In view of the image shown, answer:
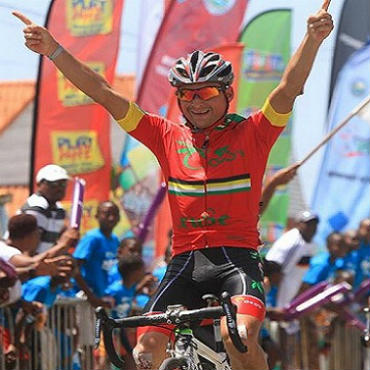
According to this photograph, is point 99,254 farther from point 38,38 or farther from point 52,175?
point 38,38

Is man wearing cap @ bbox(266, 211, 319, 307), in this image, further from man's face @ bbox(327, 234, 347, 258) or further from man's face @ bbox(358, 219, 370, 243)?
man's face @ bbox(358, 219, 370, 243)

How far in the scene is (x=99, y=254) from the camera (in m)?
11.2

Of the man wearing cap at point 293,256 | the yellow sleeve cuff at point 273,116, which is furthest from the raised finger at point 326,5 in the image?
the man wearing cap at point 293,256

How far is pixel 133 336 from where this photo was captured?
38.0ft

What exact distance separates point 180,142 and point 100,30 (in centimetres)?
569

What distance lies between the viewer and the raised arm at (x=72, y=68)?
725cm

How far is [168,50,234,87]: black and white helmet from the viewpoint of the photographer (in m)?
7.30

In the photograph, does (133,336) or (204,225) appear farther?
(133,336)

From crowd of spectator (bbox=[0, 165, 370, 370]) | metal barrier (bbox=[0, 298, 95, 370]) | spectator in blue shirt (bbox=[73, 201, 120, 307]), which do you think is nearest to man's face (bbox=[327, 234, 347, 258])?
crowd of spectator (bbox=[0, 165, 370, 370])

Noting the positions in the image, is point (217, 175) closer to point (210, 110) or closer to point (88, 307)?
point (210, 110)

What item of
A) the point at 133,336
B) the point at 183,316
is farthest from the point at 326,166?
the point at 183,316

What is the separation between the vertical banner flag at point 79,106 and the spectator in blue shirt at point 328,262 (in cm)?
259

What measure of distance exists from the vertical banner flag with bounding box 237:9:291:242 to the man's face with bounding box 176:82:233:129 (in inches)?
330

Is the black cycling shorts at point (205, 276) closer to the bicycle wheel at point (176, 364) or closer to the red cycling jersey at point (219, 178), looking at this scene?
the red cycling jersey at point (219, 178)
